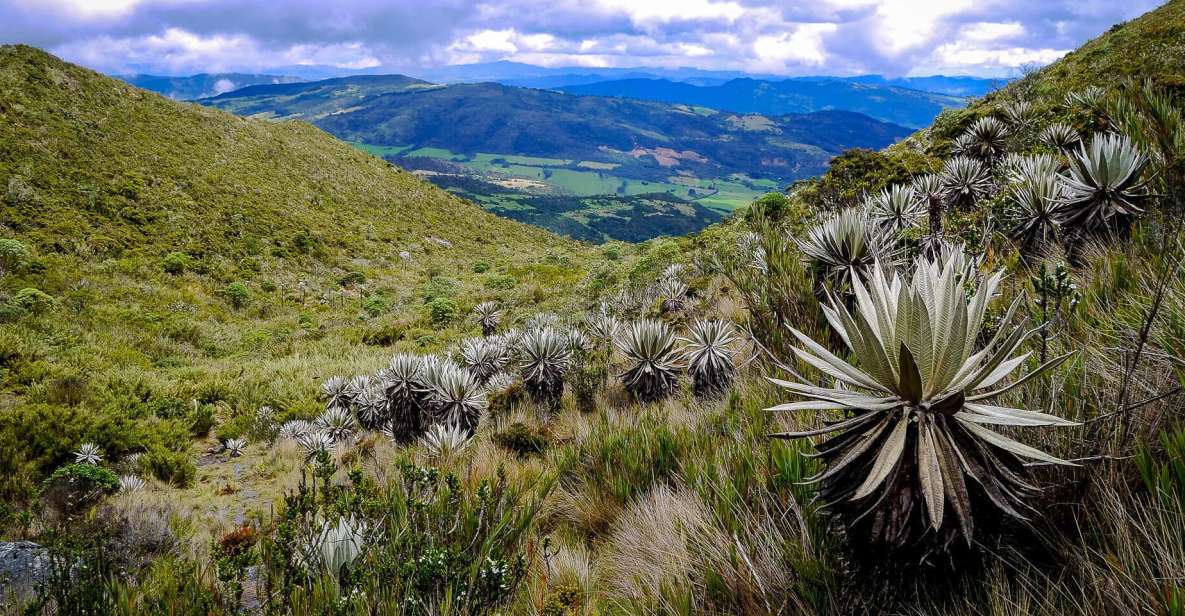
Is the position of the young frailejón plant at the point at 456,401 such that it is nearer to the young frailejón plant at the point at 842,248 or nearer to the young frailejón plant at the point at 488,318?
the young frailejón plant at the point at 842,248

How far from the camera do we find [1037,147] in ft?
29.6

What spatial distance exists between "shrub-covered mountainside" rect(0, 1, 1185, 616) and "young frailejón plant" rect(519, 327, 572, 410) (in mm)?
45

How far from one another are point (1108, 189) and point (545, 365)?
5662mm

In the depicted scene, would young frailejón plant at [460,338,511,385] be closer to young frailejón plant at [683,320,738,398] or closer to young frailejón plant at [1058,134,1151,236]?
young frailejón plant at [683,320,738,398]

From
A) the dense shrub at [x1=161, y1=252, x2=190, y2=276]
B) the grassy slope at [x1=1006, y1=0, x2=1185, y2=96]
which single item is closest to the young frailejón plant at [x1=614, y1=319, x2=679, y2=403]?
the grassy slope at [x1=1006, y1=0, x2=1185, y2=96]

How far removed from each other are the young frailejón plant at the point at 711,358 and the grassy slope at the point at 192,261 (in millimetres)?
7521

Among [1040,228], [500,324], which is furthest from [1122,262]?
[500,324]

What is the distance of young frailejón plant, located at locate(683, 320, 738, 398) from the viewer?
5344mm

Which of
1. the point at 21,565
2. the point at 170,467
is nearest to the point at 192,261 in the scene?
the point at 170,467

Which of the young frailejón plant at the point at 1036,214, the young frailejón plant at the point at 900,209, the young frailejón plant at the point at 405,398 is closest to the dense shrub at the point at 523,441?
the young frailejón plant at the point at 405,398

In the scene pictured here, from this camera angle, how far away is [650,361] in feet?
19.9

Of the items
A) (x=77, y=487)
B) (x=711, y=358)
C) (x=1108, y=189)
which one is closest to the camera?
(x=1108, y=189)

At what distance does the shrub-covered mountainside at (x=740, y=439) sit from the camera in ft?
5.32

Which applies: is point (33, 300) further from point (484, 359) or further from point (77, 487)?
point (484, 359)
